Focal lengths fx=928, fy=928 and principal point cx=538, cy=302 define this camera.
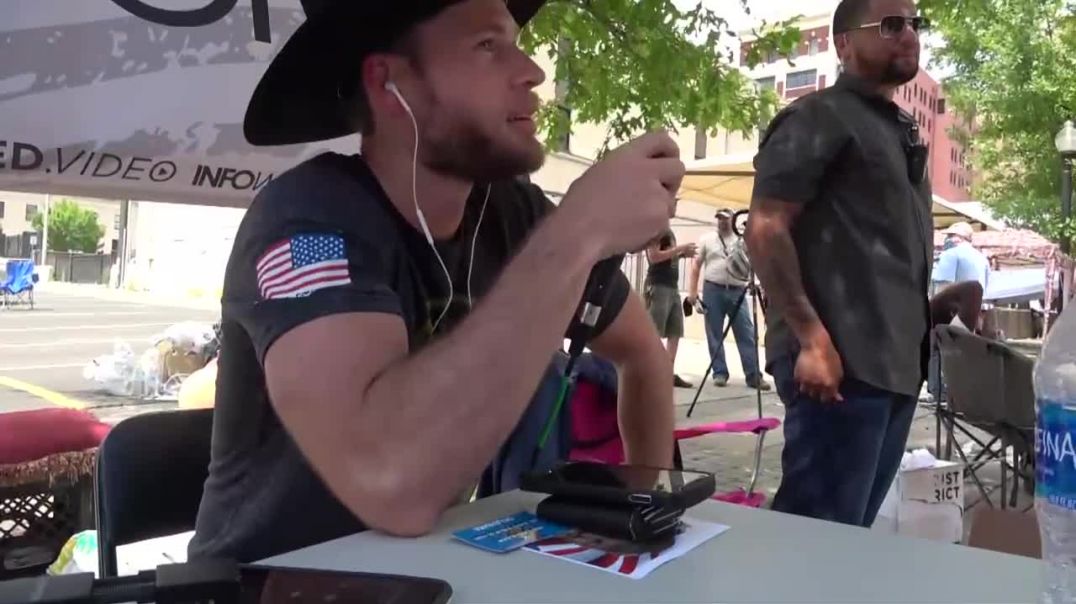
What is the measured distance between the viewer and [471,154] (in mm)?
1364

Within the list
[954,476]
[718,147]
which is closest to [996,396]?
[954,476]

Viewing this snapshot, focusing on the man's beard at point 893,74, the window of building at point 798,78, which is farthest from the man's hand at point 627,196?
the window of building at point 798,78

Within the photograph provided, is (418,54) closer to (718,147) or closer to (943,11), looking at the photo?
(943,11)

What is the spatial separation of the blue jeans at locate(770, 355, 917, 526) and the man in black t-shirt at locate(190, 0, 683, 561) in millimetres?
772

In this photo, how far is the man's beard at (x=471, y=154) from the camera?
1.35 meters

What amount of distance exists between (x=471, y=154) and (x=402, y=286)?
0.73ft

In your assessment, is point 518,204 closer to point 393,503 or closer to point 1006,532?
point 393,503

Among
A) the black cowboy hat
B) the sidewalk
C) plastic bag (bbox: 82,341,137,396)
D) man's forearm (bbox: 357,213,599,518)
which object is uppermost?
the black cowboy hat

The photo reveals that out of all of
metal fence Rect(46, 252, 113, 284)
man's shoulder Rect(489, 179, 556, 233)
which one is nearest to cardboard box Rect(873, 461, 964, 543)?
man's shoulder Rect(489, 179, 556, 233)

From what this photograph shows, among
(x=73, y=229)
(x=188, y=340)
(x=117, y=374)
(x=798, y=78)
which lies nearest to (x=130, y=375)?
(x=117, y=374)

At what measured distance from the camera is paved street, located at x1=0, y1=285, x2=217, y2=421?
7.09 m

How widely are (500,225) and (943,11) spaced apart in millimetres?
3593

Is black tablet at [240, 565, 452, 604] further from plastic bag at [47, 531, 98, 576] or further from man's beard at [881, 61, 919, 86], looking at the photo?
man's beard at [881, 61, 919, 86]

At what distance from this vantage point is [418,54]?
138 cm
